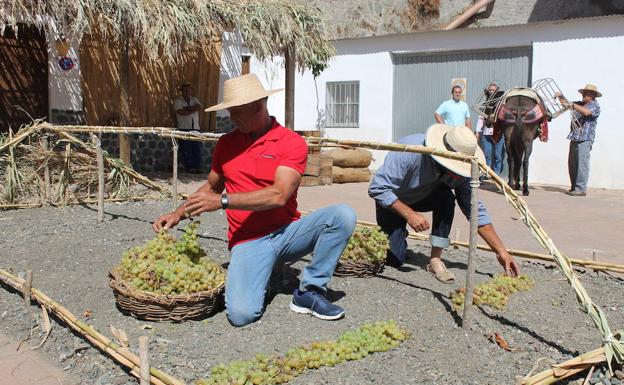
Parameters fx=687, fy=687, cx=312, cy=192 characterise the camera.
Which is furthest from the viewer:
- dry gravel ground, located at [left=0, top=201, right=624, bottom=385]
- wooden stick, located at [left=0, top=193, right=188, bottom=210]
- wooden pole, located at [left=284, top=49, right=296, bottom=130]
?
wooden pole, located at [left=284, top=49, right=296, bottom=130]

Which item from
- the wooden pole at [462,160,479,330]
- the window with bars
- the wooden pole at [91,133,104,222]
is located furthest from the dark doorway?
the wooden pole at [462,160,479,330]

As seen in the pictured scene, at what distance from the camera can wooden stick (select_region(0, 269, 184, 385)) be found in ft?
9.74

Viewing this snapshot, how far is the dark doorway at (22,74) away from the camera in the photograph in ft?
34.9

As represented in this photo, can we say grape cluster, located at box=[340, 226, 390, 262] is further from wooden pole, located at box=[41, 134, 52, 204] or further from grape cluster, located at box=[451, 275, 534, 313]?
wooden pole, located at box=[41, 134, 52, 204]

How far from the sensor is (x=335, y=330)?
3.77 meters

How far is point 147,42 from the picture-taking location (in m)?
9.79

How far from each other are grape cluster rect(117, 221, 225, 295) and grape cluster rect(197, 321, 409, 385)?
758 mm

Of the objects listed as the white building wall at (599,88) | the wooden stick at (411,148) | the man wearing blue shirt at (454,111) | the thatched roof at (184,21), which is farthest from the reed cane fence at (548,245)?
the white building wall at (599,88)

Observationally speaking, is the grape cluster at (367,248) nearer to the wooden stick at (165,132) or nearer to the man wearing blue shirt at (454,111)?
the wooden stick at (165,132)

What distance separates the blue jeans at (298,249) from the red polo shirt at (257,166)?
75 mm

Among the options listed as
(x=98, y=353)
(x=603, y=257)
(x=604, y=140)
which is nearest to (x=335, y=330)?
(x=98, y=353)

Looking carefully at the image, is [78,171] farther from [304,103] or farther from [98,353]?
[304,103]

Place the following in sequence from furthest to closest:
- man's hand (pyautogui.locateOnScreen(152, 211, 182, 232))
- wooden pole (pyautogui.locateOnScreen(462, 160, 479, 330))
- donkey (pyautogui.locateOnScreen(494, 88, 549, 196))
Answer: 1. donkey (pyautogui.locateOnScreen(494, 88, 549, 196))
2. man's hand (pyautogui.locateOnScreen(152, 211, 182, 232))
3. wooden pole (pyautogui.locateOnScreen(462, 160, 479, 330))

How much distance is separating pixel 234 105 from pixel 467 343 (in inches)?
70.9
